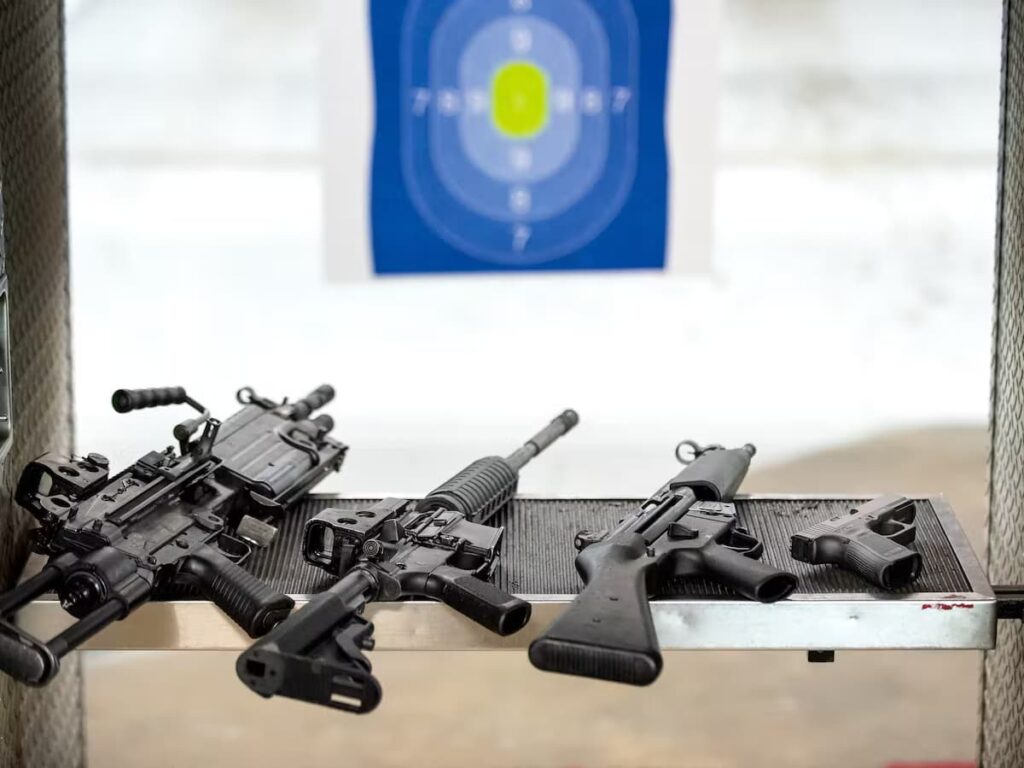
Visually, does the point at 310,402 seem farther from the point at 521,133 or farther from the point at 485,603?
the point at 521,133

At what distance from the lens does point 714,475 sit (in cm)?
290

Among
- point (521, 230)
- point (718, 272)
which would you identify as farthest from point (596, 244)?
point (718, 272)

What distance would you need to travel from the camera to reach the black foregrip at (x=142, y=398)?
2.62 meters

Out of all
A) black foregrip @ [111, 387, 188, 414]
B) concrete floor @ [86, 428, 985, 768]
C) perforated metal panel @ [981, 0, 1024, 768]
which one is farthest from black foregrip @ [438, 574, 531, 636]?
concrete floor @ [86, 428, 985, 768]

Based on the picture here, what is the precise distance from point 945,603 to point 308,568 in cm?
110

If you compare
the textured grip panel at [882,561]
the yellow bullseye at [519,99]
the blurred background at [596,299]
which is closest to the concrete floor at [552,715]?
the blurred background at [596,299]

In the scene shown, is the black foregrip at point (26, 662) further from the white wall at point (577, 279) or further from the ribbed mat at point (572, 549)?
the white wall at point (577, 279)

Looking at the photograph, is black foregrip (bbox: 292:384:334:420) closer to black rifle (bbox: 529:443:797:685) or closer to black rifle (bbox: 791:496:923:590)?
black rifle (bbox: 529:443:797:685)

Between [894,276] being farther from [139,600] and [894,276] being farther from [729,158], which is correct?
[139,600]

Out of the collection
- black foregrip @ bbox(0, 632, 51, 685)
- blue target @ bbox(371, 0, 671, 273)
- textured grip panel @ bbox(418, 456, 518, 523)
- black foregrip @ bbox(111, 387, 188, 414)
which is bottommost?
black foregrip @ bbox(0, 632, 51, 685)

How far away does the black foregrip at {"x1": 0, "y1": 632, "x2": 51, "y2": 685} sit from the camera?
219 cm

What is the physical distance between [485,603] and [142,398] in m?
0.73

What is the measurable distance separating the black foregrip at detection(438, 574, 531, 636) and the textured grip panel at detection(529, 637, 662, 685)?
0.82 feet

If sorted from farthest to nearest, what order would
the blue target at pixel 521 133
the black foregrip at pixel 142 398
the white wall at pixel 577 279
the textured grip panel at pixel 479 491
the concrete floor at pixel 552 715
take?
the white wall at pixel 577 279 → the blue target at pixel 521 133 → the concrete floor at pixel 552 715 → the textured grip panel at pixel 479 491 → the black foregrip at pixel 142 398
